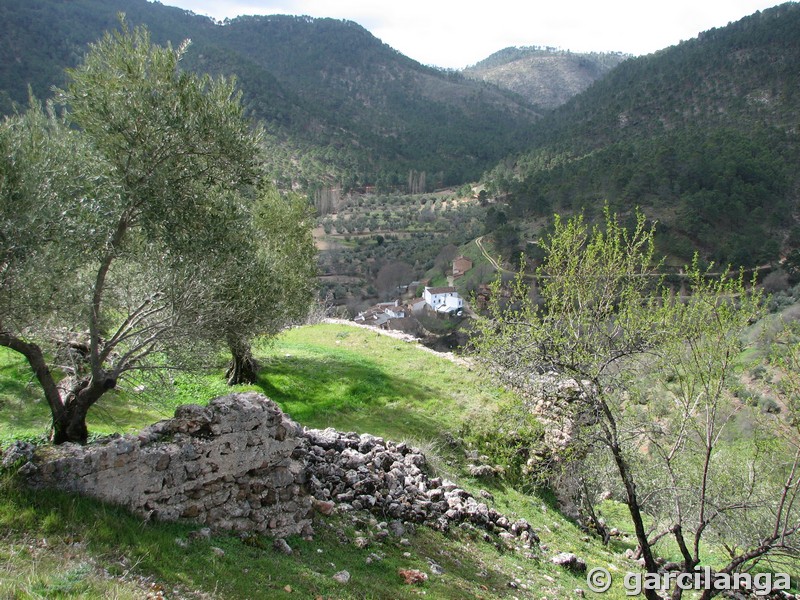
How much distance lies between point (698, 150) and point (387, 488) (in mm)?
65828

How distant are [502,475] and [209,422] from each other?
26.8ft

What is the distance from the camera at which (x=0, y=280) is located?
673cm

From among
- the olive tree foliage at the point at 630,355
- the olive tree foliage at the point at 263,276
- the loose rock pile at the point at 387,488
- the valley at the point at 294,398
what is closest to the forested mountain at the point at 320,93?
the olive tree foliage at the point at 263,276

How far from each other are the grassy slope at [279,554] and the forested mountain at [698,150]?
30612mm

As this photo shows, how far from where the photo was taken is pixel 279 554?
7.14 m

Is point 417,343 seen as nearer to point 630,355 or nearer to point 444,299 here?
point 630,355

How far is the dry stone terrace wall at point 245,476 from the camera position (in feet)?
21.7

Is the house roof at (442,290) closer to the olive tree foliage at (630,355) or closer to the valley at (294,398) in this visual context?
the valley at (294,398)

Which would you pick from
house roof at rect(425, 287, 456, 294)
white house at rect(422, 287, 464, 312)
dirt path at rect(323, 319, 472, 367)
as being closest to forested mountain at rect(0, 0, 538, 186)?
dirt path at rect(323, 319, 472, 367)

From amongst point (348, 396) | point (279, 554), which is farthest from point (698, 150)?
point (279, 554)

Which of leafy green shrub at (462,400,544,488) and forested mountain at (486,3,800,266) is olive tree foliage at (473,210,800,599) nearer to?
leafy green shrub at (462,400,544,488)

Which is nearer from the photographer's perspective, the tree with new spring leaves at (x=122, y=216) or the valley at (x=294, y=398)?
the valley at (x=294, y=398)

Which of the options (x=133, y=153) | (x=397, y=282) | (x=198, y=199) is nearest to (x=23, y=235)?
(x=133, y=153)

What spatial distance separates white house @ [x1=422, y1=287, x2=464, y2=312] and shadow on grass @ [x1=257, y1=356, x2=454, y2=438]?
33.4 metres
